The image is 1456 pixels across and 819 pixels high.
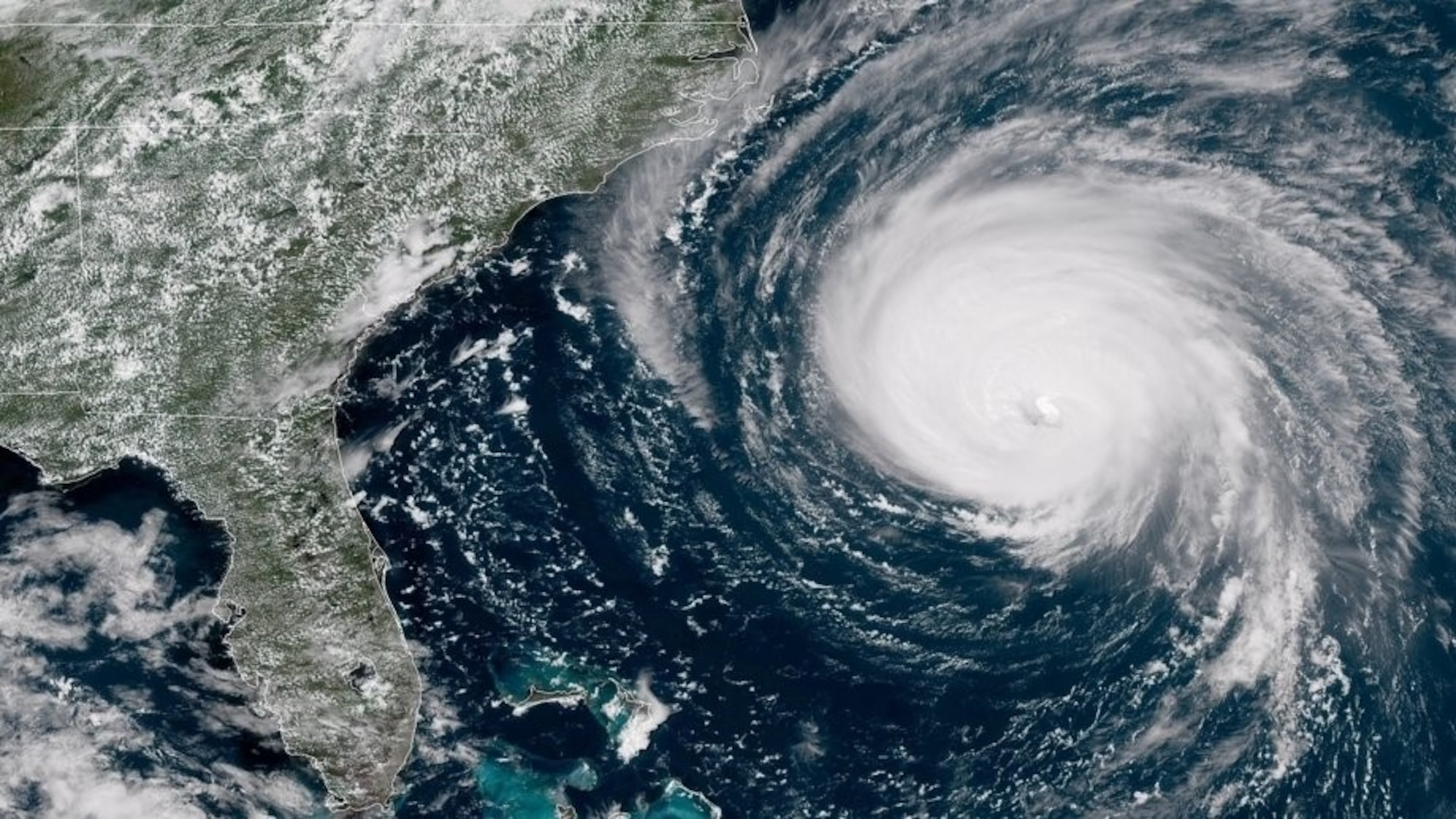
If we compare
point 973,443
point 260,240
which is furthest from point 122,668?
point 973,443

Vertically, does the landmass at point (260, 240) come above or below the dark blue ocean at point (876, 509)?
above

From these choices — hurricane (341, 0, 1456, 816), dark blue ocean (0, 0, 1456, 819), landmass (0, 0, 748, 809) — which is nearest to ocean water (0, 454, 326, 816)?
dark blue ocean (0, 0, 1456, 819)

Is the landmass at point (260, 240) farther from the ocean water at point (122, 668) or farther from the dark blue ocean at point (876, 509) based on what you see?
the dark blue ocean at point (876, 509)

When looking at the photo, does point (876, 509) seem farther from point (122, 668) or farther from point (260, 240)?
point (122, 668)

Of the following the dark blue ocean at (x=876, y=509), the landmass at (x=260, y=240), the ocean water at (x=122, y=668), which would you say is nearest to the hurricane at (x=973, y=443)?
the dark blue ocean at (x=876, y=509)

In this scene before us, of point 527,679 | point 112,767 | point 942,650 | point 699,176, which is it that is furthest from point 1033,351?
point 112,767
